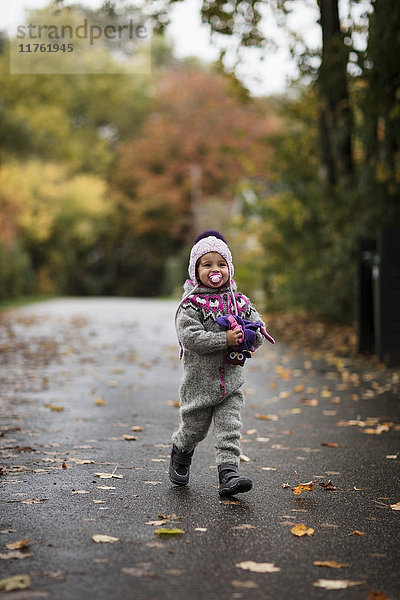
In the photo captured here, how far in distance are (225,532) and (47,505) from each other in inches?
43.2

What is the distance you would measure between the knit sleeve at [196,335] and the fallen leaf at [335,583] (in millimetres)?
1710

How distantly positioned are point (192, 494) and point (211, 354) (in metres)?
0.84

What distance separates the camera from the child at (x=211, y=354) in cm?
507

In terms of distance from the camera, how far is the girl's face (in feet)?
16.8

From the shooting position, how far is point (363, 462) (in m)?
6.09

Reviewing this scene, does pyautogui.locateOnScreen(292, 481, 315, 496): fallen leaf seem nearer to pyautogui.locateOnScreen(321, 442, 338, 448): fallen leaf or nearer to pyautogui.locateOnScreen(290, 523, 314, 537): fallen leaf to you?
pyautogui.locateOnScreen(290, 523, 314, 537): fallen leaf

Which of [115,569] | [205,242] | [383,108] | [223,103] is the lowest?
[115,569]

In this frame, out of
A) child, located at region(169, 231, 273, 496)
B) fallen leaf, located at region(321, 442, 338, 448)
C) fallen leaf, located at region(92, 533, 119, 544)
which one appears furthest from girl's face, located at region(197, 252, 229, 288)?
fallen leaf, located at region(321, 442, 338, 448)

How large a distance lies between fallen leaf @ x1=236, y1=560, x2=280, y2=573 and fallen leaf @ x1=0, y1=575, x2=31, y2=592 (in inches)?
36.2

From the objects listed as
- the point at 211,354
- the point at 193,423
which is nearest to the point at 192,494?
the point at 193,423

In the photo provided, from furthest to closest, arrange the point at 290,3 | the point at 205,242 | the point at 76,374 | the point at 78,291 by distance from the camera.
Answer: the point at 78,291
the point at 290,3
the point at 76,374
the point at 205,242

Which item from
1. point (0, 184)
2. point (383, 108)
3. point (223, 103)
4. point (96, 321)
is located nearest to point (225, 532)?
point (383, 108)

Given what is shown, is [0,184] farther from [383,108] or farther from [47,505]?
[47,505]

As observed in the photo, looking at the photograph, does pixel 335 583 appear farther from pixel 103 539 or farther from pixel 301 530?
pixel 103 539
